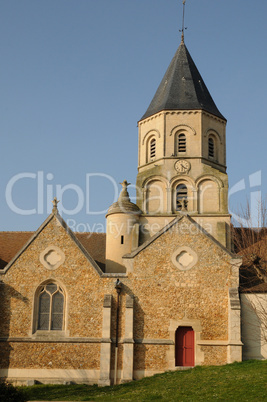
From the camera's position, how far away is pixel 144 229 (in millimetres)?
29406

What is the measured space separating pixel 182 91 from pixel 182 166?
5.21m

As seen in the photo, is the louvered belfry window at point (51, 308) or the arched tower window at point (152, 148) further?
the arched tower window at point (152, 148)

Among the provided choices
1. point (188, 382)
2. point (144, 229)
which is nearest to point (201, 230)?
point (144, 229)

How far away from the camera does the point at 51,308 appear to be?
→ 24.8 metres

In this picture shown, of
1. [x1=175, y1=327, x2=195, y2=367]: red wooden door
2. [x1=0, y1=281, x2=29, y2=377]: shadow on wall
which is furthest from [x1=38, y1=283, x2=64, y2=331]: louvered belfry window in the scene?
[x1=175, y1=327, x2=195, y2=367]: red wooden door

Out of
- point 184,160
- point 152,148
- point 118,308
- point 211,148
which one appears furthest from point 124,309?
point 211,148

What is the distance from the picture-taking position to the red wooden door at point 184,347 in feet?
78.8

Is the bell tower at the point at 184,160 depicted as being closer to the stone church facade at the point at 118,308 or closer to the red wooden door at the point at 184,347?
the stone church facade at the point at 118,308

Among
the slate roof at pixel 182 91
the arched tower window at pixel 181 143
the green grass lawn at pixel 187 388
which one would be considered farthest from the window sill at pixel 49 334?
the slate roof at pixel 182 91

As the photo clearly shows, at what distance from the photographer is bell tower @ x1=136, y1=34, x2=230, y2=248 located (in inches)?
1179

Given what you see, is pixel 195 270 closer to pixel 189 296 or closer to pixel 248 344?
pixel 189 296

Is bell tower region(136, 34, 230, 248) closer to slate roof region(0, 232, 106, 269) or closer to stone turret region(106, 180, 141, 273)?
stone turret region(106, 180, 141, 273)

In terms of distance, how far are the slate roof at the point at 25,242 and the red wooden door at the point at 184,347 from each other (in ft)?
22.6

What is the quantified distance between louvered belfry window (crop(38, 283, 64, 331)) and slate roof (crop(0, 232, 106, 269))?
479cm
